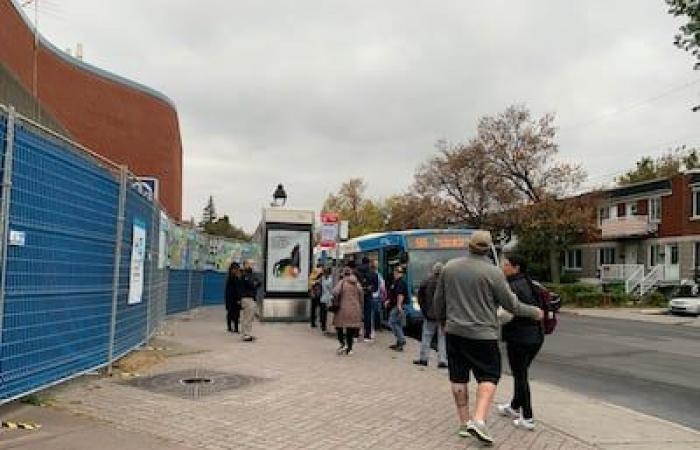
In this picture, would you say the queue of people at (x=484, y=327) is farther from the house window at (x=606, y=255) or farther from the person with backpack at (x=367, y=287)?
the house window at (x=606, y=255)

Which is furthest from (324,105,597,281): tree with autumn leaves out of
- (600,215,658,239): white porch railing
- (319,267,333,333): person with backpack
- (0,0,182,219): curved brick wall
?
(319,267,333,333): person with backpack

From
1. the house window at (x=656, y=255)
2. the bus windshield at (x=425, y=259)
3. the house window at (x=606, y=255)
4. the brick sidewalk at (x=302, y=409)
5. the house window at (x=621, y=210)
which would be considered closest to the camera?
the brick sidewalk at (x=302, y=409)

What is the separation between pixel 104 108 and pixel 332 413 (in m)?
34.3

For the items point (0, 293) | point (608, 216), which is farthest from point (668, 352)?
point (608, 216)

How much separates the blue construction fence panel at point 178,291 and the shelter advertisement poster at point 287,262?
2.78m

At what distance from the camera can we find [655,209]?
171 ft

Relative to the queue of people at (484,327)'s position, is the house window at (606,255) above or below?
above

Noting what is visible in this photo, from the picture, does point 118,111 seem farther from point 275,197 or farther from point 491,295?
point 491,295

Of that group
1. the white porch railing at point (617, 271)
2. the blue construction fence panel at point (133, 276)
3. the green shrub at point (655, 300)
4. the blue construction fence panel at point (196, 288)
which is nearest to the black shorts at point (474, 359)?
the blue construction fence panel at point (133, 276)

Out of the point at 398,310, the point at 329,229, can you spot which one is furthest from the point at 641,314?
the point at 398,310

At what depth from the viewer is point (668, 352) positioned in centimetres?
1888

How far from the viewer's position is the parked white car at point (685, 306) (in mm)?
38469

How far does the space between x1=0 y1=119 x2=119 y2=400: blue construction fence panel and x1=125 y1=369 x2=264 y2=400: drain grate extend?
2.34 feet

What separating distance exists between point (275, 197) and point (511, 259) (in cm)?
1827
